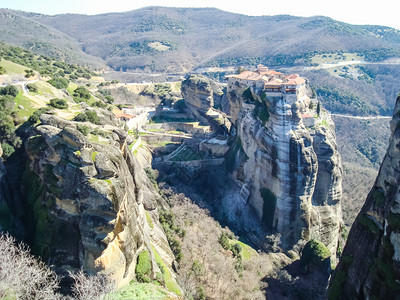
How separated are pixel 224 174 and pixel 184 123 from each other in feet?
46.6

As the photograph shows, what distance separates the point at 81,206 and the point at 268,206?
3110 centimetres

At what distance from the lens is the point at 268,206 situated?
142 feet

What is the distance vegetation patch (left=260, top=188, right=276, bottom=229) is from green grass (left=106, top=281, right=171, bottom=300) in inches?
1047

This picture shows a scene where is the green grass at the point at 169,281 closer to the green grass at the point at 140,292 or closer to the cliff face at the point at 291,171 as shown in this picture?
the green grass at the point at 140,292

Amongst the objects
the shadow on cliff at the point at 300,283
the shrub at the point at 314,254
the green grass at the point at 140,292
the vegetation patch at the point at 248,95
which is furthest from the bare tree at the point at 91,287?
the vegetation patch at the point at 248,95

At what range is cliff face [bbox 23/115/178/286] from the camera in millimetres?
17266

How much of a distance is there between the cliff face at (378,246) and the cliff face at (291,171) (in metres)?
19.9

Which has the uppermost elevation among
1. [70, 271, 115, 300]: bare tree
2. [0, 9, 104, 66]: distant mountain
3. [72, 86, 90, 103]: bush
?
[0, 9, 104, 66]: distant mountain

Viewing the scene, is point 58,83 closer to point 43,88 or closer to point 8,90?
point 43,88

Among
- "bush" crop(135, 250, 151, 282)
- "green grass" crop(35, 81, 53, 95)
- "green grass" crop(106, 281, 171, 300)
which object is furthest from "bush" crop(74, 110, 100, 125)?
"green grass" crop(106, 281, 171, 300)

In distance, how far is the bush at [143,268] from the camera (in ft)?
64.7

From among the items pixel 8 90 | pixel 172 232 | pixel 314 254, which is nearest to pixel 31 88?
pixel 8 90

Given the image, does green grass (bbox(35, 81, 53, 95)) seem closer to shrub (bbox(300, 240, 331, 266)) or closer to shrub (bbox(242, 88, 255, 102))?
shrub (bbox(242, 88, 255, 102))

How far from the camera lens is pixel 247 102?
49.5 m
